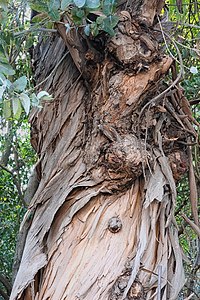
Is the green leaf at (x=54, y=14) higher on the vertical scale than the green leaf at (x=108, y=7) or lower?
lower

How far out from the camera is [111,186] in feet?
2.78

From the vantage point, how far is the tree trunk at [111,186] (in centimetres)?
80

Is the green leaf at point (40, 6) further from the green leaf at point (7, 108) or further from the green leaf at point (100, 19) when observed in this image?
the green leaf at point (7, 108)

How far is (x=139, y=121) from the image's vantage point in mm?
877

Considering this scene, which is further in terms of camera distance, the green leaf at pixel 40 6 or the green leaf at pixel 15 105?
the green leaf at pixel 40 6

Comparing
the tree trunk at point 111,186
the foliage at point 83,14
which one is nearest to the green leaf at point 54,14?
the foliage at point 83,14

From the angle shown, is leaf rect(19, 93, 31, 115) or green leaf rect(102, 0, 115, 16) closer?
leaf rect(19, 93, 31, 115)

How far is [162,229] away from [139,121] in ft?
0.75

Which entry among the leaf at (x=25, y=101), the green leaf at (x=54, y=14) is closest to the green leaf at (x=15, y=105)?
the leaf at (x=25, y=101)

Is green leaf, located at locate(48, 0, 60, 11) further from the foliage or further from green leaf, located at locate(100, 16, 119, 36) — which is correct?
green leaf, located at locate(100, 16, 119, 36)

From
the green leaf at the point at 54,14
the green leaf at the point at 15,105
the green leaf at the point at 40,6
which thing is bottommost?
the green leaf at the point at 15,105

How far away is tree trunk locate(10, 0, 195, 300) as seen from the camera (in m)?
0.80

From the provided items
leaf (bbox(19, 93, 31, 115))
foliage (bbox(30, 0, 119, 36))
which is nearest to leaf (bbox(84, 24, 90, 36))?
foliage (bbox(30, 0, 119, 36))

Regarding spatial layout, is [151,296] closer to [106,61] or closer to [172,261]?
[172,261]
